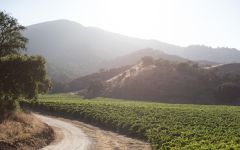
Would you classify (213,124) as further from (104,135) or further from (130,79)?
(130,79)

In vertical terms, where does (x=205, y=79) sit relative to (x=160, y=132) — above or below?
above

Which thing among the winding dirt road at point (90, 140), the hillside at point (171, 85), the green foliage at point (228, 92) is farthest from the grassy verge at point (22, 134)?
the green foliage at point (228, 92)

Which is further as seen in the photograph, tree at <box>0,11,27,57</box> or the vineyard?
tree at <box>0,11,27,57</box>

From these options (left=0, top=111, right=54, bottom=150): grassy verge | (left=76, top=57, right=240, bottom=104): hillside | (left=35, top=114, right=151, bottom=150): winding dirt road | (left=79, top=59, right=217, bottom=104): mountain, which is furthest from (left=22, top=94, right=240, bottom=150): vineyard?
(left=76, top=57, right=240, bottom=104): hillside

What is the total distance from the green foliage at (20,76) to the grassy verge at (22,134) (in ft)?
9.42

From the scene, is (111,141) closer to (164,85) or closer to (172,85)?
(172,85)

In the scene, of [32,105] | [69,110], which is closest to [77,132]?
[69,110]

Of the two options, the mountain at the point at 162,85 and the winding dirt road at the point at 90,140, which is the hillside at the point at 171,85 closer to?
the mountain at the point at 162,85

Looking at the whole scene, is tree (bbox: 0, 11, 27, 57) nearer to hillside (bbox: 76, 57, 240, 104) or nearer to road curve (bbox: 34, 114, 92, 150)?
road curve (bbox: 34, 114, 92, 150)

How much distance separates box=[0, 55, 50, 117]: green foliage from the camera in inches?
1896

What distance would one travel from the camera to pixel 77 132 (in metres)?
55.7

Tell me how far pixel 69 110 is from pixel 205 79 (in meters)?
84.4

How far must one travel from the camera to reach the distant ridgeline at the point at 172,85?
447 ft

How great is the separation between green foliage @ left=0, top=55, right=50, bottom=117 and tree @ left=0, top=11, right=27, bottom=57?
14765 mm
